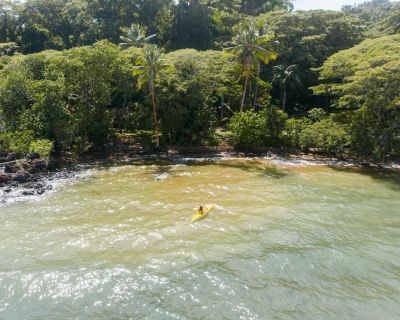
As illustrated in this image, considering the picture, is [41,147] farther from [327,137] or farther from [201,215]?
[327,137]

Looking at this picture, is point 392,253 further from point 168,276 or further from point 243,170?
point 243,170

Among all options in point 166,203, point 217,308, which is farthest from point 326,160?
point 217,308

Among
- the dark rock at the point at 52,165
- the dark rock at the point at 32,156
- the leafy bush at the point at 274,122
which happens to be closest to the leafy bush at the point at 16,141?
the dark rock at the point at 32,156

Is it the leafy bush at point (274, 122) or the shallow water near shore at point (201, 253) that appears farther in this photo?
the leafy bush at point (274, 122)

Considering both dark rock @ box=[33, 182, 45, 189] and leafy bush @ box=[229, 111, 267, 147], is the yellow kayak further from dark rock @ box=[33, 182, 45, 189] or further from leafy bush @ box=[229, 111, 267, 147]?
leafy bush @ box=[229, 111, 267, 147]

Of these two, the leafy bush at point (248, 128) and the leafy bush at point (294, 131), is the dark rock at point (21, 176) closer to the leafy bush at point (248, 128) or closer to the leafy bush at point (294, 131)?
the leafy bush at point (248, 128)

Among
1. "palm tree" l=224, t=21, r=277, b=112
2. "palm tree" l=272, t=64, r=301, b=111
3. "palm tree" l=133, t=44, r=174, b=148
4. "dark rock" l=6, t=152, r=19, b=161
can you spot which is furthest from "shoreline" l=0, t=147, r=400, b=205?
"palm tree" l=272, t=64, r=301, b=111
